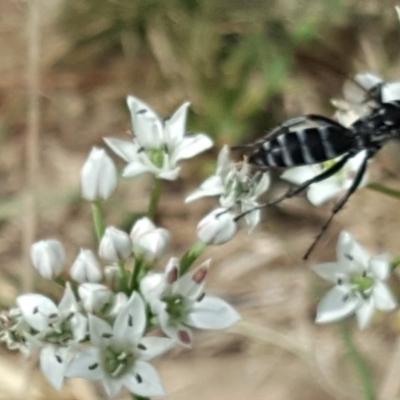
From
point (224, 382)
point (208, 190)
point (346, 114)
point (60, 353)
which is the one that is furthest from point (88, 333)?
point (224, 382)

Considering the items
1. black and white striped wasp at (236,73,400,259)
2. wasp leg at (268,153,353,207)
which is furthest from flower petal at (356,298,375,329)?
wasp leg at (268,153,353,207)

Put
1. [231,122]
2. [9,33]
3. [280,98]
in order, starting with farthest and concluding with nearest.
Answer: [9,33] < [280,98] < [231,122]

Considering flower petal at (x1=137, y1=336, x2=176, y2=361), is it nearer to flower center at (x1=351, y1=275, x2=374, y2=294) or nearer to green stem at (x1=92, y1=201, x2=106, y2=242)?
green stem at (x1=92, y1=201, x2=106, y2=242)

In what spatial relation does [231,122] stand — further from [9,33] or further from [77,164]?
[9,33]

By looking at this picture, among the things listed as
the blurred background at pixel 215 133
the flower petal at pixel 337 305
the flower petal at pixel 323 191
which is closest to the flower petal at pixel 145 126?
the flower petal at pixel 323 191

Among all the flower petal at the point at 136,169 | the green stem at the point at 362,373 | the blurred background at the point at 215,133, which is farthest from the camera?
the blurred background at the point at 215,133

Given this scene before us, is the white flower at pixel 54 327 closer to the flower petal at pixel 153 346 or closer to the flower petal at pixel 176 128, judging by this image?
the flower petal at pixel 153 346
